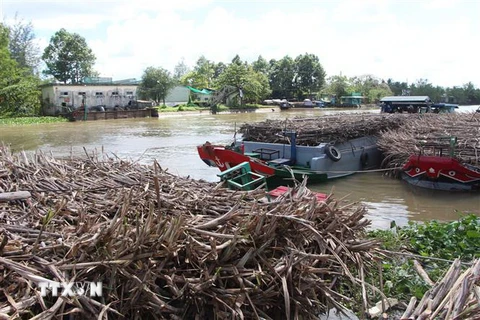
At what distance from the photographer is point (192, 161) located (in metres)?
20.0

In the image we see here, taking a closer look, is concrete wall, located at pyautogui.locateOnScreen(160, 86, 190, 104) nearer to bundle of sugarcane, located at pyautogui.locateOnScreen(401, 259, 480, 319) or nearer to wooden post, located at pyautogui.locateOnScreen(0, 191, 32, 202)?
wooden post, located at pyautogui.locateOnScreen(0, 191, 32, 202)

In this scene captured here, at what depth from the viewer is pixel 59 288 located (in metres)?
2.94

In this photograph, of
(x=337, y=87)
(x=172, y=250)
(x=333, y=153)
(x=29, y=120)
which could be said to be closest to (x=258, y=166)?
(x=333, y=153)

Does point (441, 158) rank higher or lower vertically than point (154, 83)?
lower

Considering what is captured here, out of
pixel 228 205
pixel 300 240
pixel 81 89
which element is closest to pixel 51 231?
pixel 228 205

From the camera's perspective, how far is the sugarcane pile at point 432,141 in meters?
12.6

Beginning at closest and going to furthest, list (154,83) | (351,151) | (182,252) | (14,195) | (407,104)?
(182,252) → (14,195) → (351,151) → (407,104) → (154,83)

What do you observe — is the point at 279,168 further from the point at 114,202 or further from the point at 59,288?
the point at 59,288

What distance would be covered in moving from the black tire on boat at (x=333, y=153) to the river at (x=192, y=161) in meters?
0.95

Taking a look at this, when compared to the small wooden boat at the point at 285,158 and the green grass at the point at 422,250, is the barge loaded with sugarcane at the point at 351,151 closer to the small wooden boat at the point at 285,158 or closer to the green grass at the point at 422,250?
the small wooden boat at the point at 285,158

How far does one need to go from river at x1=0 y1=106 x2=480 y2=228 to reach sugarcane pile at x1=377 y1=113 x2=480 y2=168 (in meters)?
1.02

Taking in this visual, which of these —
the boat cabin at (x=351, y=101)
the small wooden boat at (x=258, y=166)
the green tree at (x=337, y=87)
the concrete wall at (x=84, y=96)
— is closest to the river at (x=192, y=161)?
the small wooden boat at (x=258, y=166)

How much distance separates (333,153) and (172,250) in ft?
36.4

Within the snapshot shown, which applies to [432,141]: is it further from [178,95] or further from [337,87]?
[337,87]
